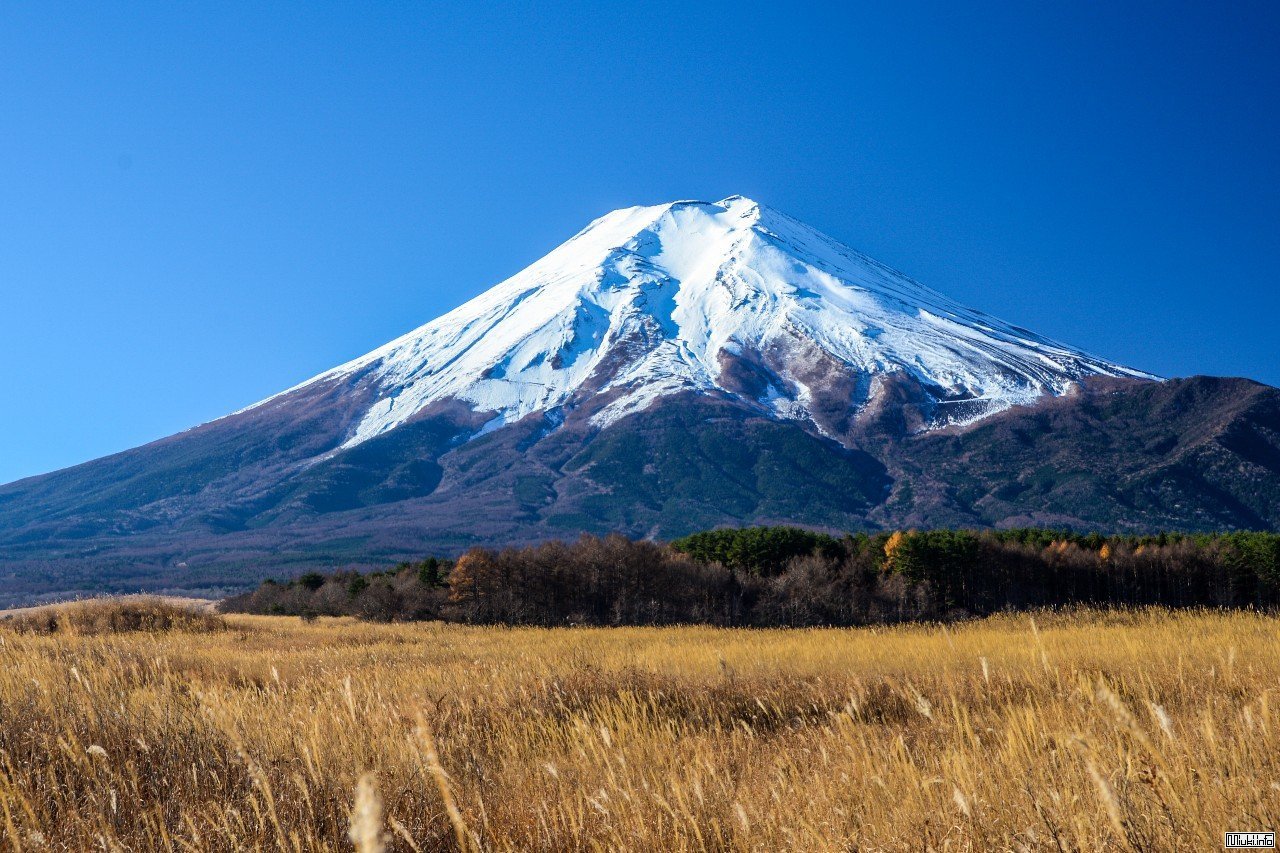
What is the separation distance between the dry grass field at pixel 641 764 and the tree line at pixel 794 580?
31989 millimetres

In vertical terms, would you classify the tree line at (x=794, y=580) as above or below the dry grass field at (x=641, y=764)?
below

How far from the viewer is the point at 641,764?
5789mm

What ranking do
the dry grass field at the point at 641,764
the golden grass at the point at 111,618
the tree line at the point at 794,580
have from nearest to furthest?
the dry grass field at the point at 641,764 → the golden grass at the point at 111,618 → the tree line at the point at 794,580

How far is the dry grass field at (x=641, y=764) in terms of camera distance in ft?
11.5

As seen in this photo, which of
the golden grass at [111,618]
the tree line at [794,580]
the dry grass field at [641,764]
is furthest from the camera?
the tree line at [794,580]

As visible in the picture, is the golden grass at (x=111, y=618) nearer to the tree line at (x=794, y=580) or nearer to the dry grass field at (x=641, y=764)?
the tree line at (x=794, y=580)

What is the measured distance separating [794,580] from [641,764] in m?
40.4

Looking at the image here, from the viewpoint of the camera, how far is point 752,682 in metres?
11.0

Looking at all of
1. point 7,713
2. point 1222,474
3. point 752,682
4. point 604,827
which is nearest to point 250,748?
point 7,713

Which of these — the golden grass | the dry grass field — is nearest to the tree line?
the golden grass

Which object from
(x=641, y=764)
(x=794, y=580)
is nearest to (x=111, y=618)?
(x=641, y=764)

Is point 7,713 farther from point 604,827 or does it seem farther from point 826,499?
point 826,499

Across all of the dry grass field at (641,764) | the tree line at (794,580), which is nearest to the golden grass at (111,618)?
the tree line at (794,580)

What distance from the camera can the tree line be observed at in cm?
4316
